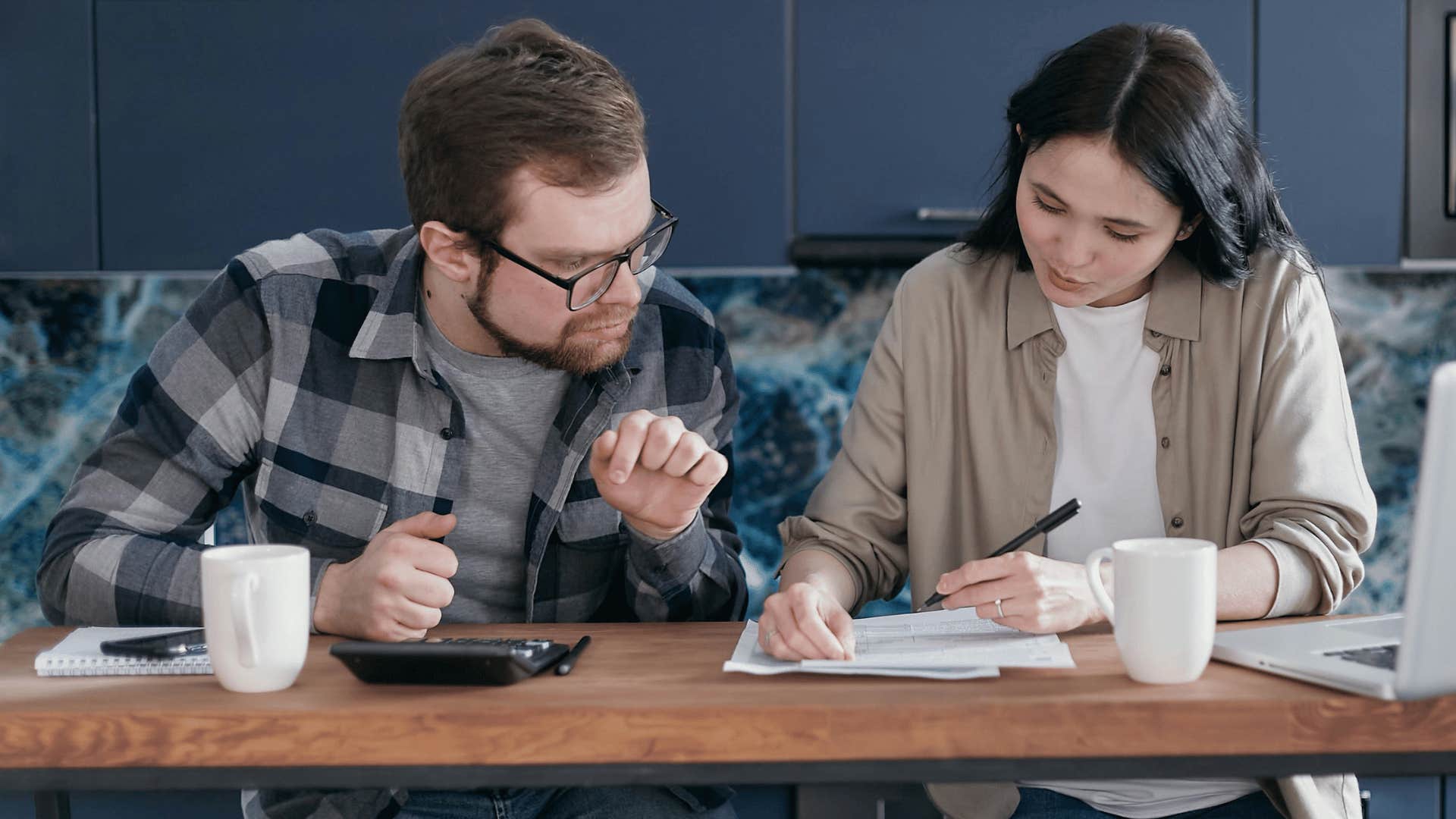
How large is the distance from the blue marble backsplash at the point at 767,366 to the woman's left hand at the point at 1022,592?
1.29 m

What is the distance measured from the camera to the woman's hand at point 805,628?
43.1 inches

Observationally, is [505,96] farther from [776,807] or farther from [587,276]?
[776,807]

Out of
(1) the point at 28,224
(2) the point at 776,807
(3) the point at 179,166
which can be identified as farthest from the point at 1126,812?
(1) the point at 28,224

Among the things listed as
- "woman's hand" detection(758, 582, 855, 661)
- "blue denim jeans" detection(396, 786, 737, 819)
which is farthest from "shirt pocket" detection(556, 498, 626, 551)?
"woman's hand" detection(758, 582, 855, 661)

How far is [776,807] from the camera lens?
6.94 feet

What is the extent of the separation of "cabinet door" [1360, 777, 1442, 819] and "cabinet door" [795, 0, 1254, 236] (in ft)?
3.78

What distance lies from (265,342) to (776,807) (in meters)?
1.14

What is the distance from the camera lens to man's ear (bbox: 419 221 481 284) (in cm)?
147

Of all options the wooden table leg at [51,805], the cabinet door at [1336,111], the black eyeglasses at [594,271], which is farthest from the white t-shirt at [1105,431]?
the wooden table leg at [51,805]

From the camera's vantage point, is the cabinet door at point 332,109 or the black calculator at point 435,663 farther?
the cabinet door at point 332,109

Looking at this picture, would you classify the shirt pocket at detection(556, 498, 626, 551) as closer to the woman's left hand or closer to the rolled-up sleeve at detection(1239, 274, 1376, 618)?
the woman's left hand

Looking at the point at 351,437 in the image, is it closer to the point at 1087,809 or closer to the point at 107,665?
the point at 107,665

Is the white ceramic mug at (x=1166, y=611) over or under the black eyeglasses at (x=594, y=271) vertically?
under

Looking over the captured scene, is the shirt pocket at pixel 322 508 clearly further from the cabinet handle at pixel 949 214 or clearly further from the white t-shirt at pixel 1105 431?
the cabinet handle at pixel 949 214
